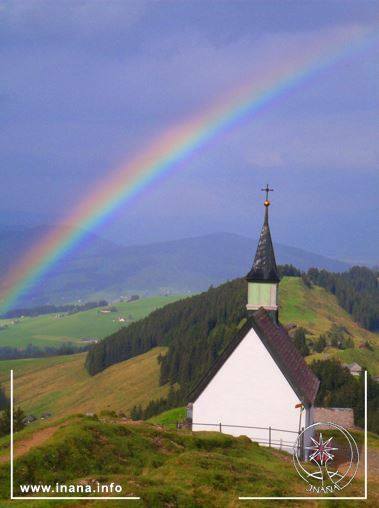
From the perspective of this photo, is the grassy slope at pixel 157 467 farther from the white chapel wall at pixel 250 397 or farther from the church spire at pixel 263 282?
the church spire at pixel 263 282

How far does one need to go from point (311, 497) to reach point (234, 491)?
2.45 metres

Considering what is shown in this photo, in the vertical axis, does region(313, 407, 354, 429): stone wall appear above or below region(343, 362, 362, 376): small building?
above

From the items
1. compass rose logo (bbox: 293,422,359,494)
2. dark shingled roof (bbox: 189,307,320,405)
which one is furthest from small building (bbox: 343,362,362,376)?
dark shingled roof (bbox: 189,307,320,405)

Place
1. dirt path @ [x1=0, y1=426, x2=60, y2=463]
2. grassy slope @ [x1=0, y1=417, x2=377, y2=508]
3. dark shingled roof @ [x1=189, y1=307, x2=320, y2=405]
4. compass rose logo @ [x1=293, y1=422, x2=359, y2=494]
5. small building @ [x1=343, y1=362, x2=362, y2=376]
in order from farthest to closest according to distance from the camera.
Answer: small building @ [x1=343, y1=362, x2=362, y2=376], dark shingled roof @ [x1=189, y1=307, x2=320, y2=405], dirt path @ [x1=0, y1=426, x2=60, y2=463], compass rose logo @ [x1=293, y1=422, x2=359, y2=494], grassy slope @ [x1=0, y1=417, x2=377, y2=508]

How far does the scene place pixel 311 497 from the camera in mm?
23234

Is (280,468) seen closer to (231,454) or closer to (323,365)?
(231,454)

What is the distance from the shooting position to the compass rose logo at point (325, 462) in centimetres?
2725

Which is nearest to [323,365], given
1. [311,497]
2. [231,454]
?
[231,454]

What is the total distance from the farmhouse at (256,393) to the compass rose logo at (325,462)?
1.25m

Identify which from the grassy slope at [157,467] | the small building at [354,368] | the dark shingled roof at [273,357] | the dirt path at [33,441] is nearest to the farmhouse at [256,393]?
the dark shingled roof at [273,357]

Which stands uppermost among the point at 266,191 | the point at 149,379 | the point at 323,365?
the point at 266,191

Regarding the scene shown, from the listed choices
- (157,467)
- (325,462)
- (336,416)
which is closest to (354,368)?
(336,416)

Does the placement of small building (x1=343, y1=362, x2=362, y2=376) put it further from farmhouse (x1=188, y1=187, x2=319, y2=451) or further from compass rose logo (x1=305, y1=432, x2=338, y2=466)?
compass rose logo (x1=305, y1=432, x2=338, y2=466)

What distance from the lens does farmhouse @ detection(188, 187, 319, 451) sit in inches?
1531
